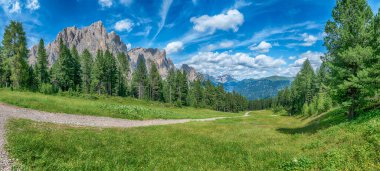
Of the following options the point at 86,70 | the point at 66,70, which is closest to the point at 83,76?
the point at 86,70

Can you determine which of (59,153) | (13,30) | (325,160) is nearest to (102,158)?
(59,153)

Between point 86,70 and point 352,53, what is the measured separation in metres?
86.1

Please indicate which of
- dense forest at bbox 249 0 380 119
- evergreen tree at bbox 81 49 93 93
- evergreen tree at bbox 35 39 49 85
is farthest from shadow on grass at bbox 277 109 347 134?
evergreen tree at bbox 35 39 49 85

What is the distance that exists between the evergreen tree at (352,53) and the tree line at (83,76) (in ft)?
187

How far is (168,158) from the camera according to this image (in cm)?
1069

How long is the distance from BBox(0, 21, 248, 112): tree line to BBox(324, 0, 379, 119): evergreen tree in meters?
56.9

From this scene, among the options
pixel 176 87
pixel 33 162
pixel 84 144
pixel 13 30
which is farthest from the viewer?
pixel 176 87

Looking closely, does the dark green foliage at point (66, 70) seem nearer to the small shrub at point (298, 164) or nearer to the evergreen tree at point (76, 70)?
the evergreen tree at point (76, 70)

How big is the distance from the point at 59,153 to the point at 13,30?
48.6 m

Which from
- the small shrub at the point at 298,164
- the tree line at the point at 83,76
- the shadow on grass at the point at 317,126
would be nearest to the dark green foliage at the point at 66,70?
the tree line at the point at 83,76

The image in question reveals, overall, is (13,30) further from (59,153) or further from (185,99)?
(185,99)

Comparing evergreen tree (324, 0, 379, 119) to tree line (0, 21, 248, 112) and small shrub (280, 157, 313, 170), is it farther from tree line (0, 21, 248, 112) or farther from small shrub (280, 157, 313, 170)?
tree line (0, 21, 248, 112)

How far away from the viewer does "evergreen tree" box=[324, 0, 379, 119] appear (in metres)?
17.4

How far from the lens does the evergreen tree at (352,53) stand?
1742cm
